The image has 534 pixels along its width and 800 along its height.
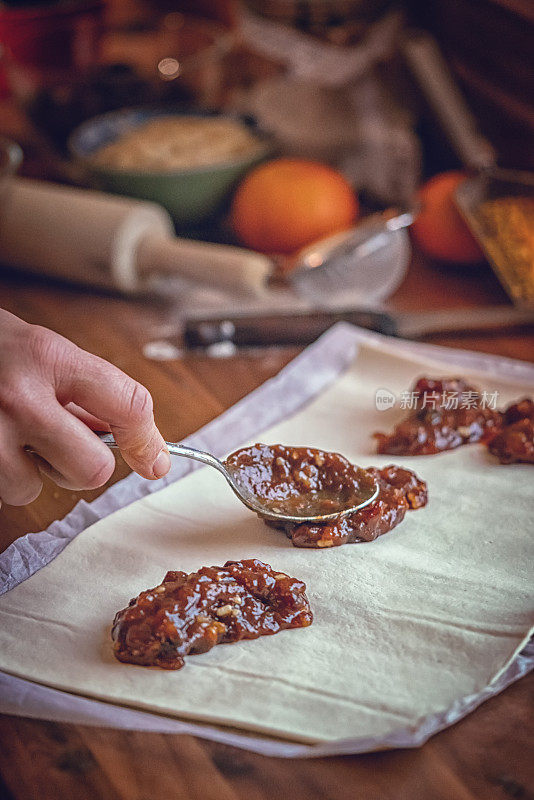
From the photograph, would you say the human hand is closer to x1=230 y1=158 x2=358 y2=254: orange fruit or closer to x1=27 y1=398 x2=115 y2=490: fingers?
x1=27 y1=398 x2=115 y2=490: fingers

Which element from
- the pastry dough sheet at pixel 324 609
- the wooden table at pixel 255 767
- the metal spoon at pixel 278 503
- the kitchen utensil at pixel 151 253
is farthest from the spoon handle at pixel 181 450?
the kitchen utensil at pixel 151 253

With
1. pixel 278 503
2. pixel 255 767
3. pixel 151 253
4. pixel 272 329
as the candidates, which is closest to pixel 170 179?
pixel 151 253

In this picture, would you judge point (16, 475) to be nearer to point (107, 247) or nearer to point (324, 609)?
point (324, 609)

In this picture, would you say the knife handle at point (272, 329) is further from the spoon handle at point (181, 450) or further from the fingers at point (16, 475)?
the fingers at point (16, 475)

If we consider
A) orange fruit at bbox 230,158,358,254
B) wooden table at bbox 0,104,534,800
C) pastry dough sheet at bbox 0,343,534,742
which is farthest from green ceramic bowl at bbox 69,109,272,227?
wooden table at bbox 0,104,534,800

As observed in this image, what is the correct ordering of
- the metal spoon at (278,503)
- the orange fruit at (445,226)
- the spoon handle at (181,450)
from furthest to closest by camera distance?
1. the orange fruit at (445,226)
2. the metal spoon at (278,503)
3. the spoon handle at (181,450)

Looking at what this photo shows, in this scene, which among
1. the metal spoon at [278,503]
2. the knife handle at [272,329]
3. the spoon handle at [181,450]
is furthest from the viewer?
the knife handle at [272,329]

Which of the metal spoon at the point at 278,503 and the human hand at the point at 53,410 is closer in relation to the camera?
the human hand at the point at 53,410

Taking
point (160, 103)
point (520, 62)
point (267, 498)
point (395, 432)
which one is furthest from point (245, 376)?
point (160, 103)
